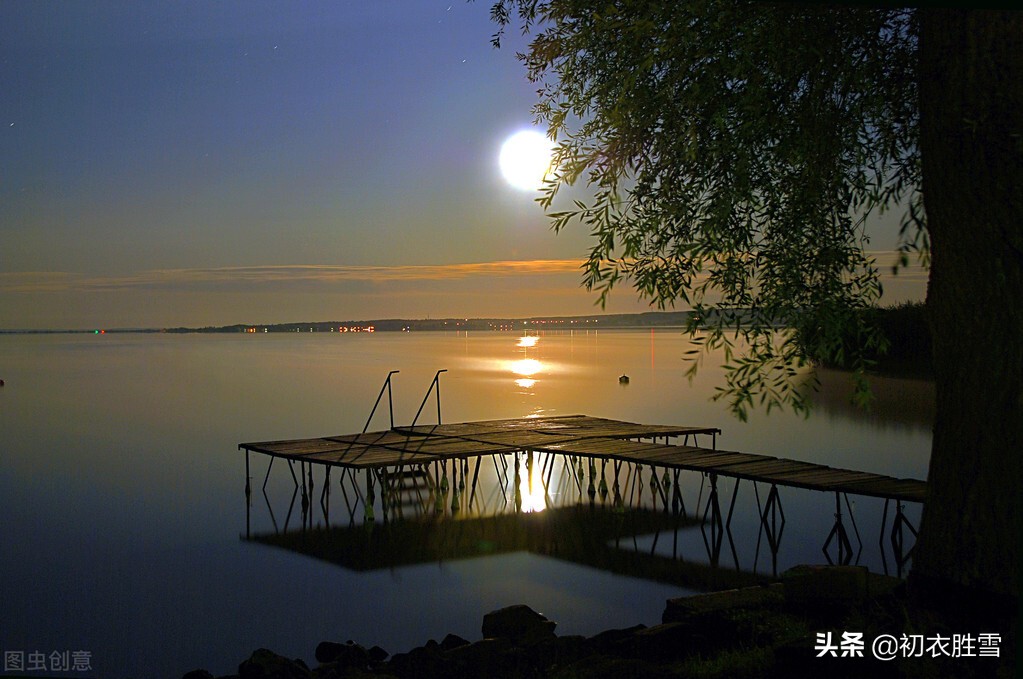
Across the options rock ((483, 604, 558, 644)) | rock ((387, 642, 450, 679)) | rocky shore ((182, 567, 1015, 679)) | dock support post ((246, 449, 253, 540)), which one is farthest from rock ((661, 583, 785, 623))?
→ dock support post ((246, 449, 253, 540))

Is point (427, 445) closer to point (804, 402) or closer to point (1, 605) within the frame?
point (1, 605)

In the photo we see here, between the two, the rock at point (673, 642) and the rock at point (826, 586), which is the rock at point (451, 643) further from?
the rock at point (826, 586)

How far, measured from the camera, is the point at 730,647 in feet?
22.7

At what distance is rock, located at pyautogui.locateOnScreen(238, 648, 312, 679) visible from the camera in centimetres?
742

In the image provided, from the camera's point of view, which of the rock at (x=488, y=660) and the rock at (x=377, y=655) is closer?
the rock at (x=488, y=660)

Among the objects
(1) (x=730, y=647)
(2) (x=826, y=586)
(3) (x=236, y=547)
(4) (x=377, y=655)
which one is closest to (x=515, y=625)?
(4) (x=377, y=655)

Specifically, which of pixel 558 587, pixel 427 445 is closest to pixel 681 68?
pixel 558 587

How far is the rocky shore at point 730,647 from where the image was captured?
5867 millimetres

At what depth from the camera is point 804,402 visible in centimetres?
709

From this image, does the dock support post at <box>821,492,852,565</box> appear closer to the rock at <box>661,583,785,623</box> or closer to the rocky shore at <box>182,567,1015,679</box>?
the rocky shore at <box>182,567,1015,679</box>

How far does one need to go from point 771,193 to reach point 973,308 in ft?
5.36

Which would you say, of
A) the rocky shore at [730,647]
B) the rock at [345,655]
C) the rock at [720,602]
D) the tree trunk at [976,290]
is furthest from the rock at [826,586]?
the rock at [345,655]

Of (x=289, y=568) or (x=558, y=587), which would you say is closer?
(x=558, y=587)

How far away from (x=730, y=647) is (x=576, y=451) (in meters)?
7.58
